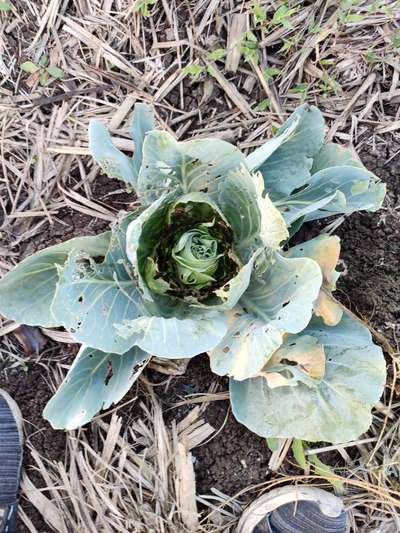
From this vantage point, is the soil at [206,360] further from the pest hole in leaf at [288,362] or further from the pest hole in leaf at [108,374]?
the pest hole in leaf at [288,362]

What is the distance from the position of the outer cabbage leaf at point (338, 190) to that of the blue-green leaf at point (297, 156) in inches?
1.4

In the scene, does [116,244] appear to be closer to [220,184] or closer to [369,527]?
[220,184]

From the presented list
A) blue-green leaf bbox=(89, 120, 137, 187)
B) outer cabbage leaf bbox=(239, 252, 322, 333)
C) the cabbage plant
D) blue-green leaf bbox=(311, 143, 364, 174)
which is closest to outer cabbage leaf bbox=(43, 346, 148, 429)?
the cabbage plant

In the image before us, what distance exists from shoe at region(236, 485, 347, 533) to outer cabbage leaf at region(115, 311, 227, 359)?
732 mm

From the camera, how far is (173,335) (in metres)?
1.37

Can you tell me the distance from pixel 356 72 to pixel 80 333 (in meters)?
1.37

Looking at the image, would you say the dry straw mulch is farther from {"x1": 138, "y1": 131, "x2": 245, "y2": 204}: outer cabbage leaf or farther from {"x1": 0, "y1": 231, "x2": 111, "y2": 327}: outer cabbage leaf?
{"x1": 138, "y1": 131, "x2": 245, "y2": 204}: outer cabbage leaf

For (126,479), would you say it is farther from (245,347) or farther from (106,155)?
(106,155)

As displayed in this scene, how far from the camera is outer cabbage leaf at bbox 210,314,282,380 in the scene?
1374 millimetres

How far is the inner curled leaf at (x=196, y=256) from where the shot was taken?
1561mm

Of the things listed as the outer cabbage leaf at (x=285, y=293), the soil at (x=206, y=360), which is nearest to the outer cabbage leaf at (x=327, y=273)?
the outer cabbage leaf at (x=285, y=293)

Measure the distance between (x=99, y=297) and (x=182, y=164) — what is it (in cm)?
42

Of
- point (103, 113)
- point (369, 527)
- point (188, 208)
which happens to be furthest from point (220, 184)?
point (369, 527)

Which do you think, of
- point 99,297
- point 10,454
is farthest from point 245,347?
point 10,454
